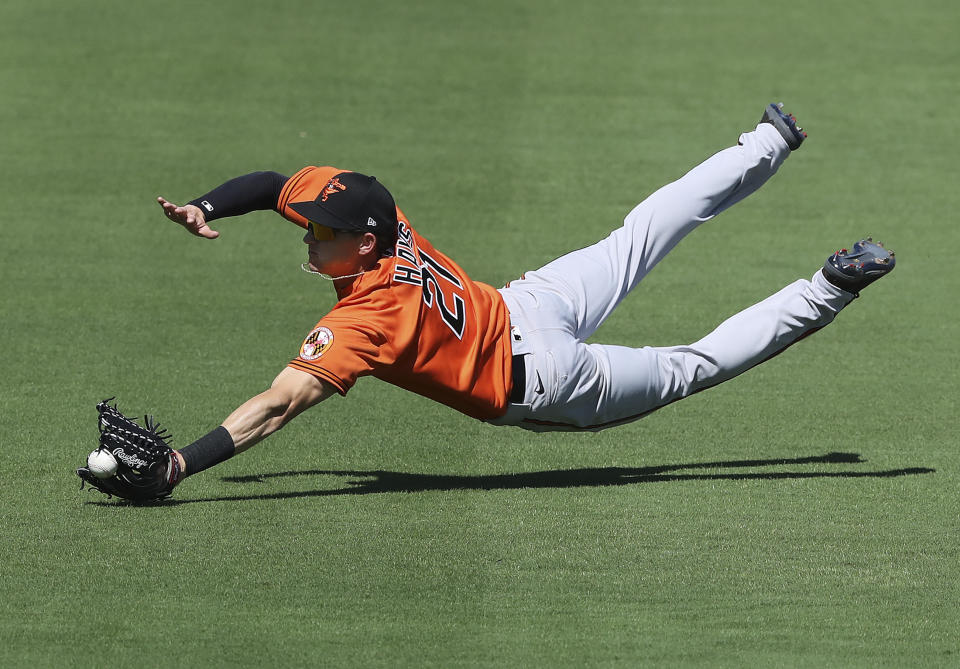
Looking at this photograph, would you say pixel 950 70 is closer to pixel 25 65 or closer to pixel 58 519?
pixel 25 65

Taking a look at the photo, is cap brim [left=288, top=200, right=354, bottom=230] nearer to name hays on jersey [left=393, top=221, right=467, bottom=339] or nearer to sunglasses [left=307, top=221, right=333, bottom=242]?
sunglasses [left=307, top=221, right=333, bottom=242]

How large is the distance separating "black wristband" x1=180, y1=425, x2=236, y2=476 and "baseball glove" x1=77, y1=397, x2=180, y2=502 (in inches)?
2.1

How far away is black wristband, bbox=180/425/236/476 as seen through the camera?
582 centimetres

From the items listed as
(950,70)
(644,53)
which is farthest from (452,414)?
(950,70)

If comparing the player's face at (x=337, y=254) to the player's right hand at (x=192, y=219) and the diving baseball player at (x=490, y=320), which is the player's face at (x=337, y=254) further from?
the player's right hand at (x=192, y=219)

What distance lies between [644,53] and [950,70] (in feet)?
8.96

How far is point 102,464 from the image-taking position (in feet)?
18.8

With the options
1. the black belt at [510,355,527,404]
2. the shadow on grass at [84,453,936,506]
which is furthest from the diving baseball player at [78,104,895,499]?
the shadow on grass at [84,453,936,506]

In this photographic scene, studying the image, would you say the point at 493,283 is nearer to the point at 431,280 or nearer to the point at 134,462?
the point at 431,280

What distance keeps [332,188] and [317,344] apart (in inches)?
28.4

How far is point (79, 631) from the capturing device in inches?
184

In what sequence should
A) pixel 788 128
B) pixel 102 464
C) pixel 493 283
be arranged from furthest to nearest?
pixel 493 283, pixel 788 128, pixel 102 464

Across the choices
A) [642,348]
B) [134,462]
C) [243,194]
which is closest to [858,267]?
[642,348]

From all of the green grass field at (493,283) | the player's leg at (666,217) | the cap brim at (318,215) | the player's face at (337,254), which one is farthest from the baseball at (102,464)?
the player's leg at (666,217)
